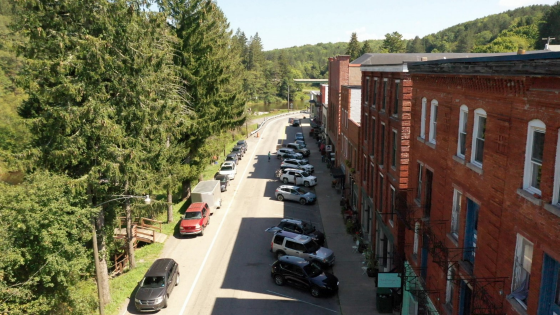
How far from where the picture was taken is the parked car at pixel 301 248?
24.0 m

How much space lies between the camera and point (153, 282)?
20.8 m

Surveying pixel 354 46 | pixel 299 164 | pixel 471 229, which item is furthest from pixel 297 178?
pixel 354 46

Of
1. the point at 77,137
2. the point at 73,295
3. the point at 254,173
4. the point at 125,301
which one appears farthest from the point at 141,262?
the point at 254,173

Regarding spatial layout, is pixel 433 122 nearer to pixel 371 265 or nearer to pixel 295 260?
pixel 371 265

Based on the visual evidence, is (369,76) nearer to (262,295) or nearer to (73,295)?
(262,295)

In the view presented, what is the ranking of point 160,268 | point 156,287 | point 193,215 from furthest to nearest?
1. point 193,215
2. point 160,268
3. point 156,287

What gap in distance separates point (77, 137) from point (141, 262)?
10.4 meters

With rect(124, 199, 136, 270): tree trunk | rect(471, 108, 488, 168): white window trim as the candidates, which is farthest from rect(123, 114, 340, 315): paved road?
rect(471, 108, 488, 168): white window trim

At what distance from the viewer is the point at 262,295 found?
21625mm

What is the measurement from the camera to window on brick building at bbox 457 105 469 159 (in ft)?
39.6

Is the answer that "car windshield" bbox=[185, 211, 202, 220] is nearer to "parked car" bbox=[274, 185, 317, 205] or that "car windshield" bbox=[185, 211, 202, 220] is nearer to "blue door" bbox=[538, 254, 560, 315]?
"parked car" bbox=[274, 185, 317, 205]

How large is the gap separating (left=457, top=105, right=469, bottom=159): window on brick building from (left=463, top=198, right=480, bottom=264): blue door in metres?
1.51

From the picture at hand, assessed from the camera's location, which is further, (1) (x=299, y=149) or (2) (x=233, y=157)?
(1) (x=299, y=149)

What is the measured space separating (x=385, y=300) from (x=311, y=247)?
6511 mm
